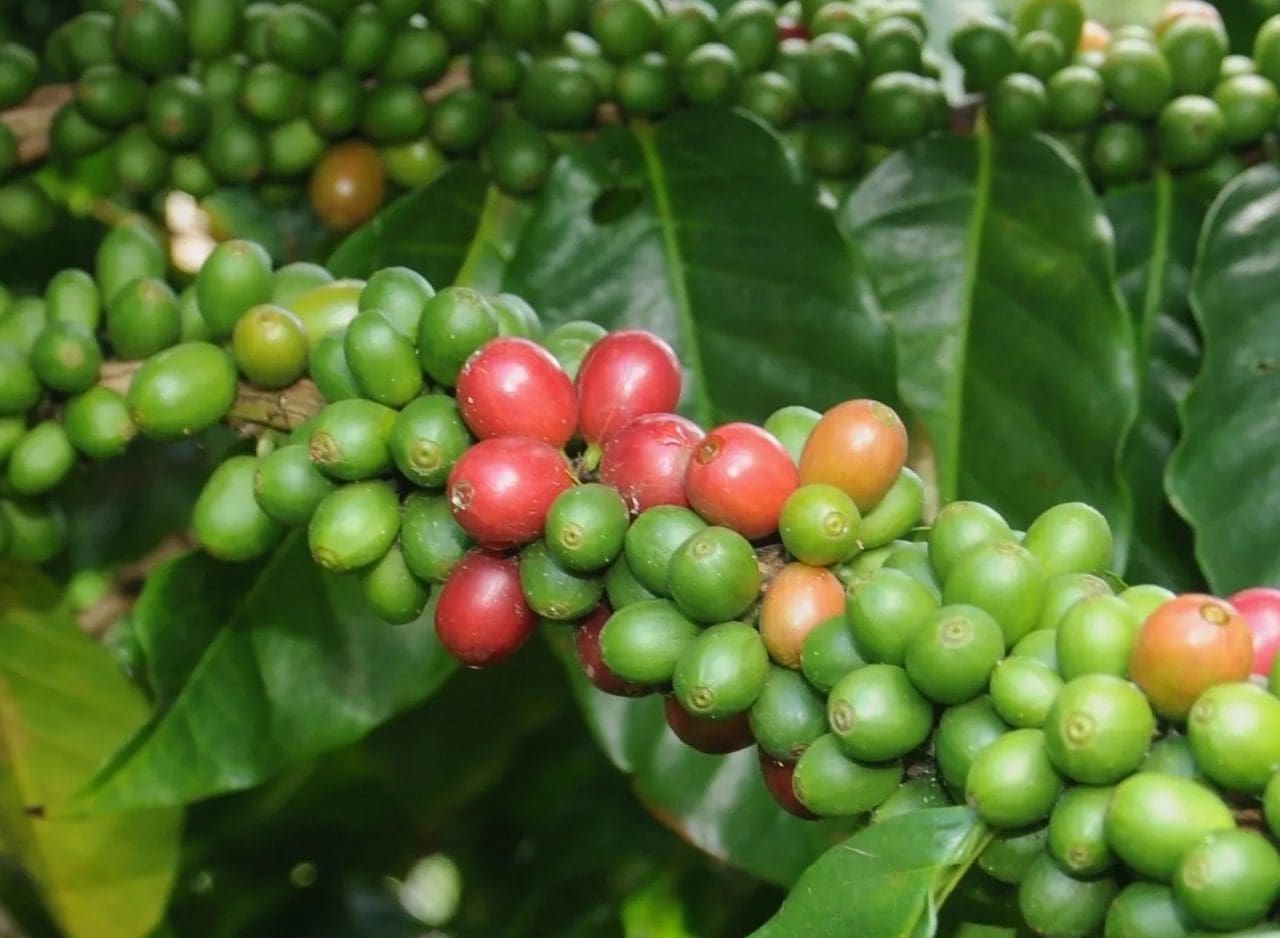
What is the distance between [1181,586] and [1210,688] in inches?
25.9

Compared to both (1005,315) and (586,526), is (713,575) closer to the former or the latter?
(586,526)

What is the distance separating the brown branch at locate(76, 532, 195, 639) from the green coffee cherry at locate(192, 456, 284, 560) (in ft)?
1.83

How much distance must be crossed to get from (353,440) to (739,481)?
0.63 ft

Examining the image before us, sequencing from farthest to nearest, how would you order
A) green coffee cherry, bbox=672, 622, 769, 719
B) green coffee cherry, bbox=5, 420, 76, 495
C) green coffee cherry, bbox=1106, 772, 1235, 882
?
green coffee cherry, bbox=5, 420, 76, 495
green coffee cherry, bbox=672, 622, 769, 719
green coffee cherry, bbox=1106, 772, 1235, 882

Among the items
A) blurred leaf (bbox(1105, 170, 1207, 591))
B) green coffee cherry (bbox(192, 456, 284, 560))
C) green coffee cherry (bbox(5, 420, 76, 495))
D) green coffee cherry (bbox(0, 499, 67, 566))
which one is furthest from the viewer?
blurred leaf (bbox(1105, 170, 1207, 591))

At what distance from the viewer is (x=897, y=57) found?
115cm

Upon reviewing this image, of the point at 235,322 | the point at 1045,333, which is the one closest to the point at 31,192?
the point at 235,322

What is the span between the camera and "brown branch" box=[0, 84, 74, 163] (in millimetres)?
1187

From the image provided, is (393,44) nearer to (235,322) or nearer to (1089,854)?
(235,322)

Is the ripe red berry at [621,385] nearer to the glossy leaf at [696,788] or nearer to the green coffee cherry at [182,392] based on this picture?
the green coffee cherry at [182,392]

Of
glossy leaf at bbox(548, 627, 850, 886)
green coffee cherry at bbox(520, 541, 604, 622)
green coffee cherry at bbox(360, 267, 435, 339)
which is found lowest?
glossy leaf at bbox(548, 627, 850, 886)

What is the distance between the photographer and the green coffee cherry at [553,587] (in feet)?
2.02

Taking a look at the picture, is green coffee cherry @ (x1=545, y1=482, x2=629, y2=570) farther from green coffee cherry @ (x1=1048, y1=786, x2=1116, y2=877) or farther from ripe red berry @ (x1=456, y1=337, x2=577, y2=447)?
green coffee cherry @ (x1=1048, y1=786, x2=1116, y2=877)

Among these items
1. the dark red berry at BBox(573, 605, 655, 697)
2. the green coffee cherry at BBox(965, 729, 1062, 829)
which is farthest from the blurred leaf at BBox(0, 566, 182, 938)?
the green coffee cherry at BBox(965, 729, 1062, 829)
